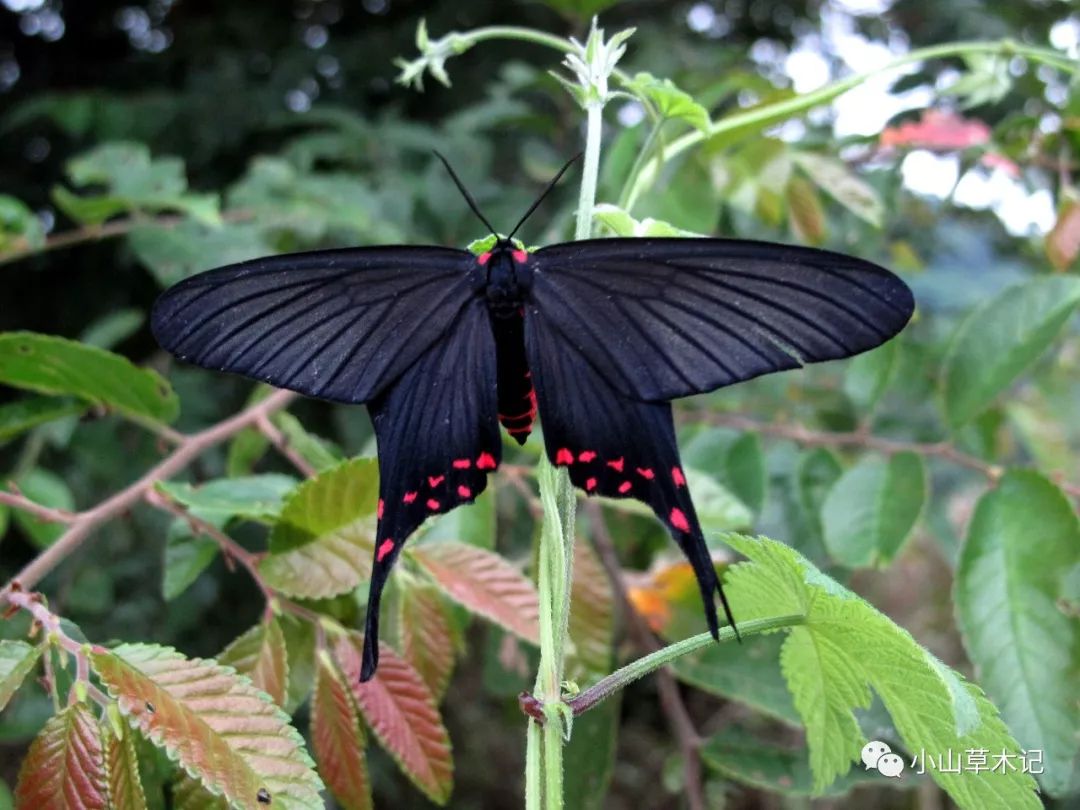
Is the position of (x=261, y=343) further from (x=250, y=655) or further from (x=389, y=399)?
(x=250, y=655)

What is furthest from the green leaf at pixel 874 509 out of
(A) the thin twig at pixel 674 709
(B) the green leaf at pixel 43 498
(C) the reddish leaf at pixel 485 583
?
(B) the green leaf at pixel 43 498

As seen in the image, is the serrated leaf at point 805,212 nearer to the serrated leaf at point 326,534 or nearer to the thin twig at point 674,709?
the thin twig at point 674,709

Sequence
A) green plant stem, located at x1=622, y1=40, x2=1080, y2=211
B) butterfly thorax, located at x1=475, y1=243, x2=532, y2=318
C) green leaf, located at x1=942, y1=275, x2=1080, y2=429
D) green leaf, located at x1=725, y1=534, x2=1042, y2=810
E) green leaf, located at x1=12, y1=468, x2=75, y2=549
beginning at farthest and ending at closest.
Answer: green leaf, located at x1=12, y1=468, x2=75, y2=549 < green leaf, located at x1=942, y1=275, x2=1080, y2=429 < green plant stem, located at x1=622, y1=40, x2=1080, y2=211 < butterfly thorax, located at x1=475, y1=243, x2=532, y2=318 < green leaf, located at x1=725, y1=534, x2=1042, y2=810

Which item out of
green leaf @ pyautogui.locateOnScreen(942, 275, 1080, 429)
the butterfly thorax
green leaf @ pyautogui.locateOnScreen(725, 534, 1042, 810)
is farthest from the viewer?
green leaf @ pyautogui.locateOnScreen(942, 275, 1080, 429)

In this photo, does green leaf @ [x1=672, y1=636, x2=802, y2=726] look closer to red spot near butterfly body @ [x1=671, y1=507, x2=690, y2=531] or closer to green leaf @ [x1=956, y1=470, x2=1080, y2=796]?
green leaf @ [x1=956, y1=470, x2=1080, y2=796]

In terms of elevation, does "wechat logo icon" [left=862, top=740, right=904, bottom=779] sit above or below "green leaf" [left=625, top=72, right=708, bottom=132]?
below

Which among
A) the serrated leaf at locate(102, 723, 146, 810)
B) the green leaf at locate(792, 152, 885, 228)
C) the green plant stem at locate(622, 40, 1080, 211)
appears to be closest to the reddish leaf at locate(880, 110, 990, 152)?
the green leaf at locate(792, 152, 885, 228)

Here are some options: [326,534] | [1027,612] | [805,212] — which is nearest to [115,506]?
[326,534]

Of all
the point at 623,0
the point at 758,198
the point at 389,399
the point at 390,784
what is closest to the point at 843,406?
the point at 758,198
